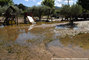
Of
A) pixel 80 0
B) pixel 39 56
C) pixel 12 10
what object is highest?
pixel 80 0

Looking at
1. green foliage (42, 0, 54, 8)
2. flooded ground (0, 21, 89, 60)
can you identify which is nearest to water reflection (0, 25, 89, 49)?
flooded ground (0, 21, 89, 60)

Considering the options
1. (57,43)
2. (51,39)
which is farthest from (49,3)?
(57,43)

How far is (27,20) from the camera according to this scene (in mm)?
29641

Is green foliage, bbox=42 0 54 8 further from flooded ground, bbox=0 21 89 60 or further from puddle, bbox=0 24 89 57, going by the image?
flooded ground, bbox=0 21 89 60

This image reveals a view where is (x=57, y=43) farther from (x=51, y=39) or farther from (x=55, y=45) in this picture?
(x=51, y=39)

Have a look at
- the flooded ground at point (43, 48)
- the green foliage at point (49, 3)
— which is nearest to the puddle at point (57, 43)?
the flooded ground at point (43, 48)

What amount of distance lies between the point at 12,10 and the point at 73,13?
12869 mm

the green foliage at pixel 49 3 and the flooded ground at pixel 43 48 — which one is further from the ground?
the green foliage at pixel 49 3

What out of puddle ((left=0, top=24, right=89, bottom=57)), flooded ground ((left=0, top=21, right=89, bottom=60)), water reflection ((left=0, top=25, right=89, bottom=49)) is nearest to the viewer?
flooded ground ((left=0, top=21, right=89, bottom=60))

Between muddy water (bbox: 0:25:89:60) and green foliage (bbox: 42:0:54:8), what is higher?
green foliage (bbox: 42:0:54:8)

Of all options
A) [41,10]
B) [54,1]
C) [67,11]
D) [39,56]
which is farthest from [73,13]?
[54,1]

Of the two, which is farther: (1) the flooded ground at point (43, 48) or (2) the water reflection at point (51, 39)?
(2) the water reflection at point (51, 39)

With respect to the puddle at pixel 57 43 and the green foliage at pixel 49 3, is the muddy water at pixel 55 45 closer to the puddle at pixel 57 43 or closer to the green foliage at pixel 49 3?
the puddle at pixel 57 43

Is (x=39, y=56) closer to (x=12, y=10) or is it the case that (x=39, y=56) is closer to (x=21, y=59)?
(x=21, y=59)
